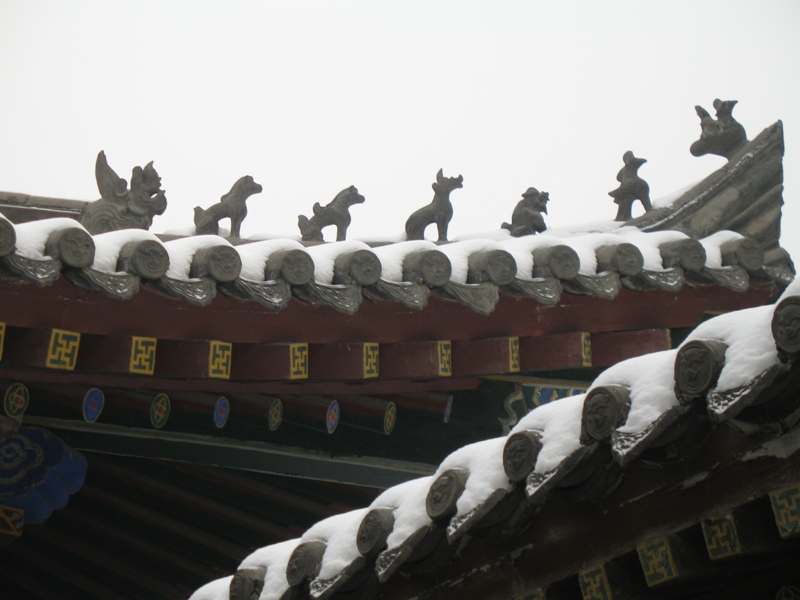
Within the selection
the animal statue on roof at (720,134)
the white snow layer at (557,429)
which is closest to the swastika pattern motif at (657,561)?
the white snow layer at (557,429)

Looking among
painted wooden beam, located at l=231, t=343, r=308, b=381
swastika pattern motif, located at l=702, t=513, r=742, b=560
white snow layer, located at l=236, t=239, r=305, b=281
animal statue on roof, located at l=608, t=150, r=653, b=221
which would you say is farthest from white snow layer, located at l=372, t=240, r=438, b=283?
swastika pattern motif, located at l=702, t=513, r=742, b=560

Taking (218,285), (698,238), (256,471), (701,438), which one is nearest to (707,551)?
(701,438)

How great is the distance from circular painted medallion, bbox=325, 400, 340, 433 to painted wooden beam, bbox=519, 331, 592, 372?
98cm

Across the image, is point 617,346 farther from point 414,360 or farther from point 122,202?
point 122,202

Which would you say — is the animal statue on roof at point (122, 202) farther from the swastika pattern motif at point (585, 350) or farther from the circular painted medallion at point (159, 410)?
the swastika pattern motif at point (585, 350)

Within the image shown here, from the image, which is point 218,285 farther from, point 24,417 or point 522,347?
point 522,347

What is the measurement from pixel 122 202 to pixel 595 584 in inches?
135

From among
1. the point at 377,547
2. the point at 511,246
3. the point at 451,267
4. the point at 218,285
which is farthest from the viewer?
the point at 511,246

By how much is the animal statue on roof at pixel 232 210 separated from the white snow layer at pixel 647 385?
12.1 ft

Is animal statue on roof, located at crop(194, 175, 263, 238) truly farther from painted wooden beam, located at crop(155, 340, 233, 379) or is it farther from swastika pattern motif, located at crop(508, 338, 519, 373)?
swastika pattern motif, located at crop(508, 338, 519, 373)

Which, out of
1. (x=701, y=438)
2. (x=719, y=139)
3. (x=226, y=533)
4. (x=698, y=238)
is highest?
(x=719, y=139)

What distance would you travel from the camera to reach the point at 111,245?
4285mm

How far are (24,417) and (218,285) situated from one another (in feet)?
4.35

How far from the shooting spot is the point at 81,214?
5691 mm
